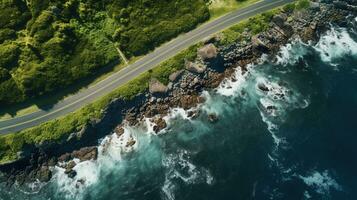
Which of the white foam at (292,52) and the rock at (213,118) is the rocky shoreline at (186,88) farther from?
the white foam at (292,52)

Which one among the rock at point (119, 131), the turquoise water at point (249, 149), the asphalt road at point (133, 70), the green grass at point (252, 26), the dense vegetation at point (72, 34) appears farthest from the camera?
the green grass at point (252, 26)

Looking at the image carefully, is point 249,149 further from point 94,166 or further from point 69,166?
point 69,166

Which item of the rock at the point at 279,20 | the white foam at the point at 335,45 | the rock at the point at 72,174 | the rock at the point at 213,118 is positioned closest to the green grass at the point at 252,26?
the rock at the point at 279,20

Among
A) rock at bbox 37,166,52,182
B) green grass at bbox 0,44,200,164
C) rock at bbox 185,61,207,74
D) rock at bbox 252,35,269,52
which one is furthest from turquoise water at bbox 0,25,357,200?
green grass at bbox 0,44,200,164

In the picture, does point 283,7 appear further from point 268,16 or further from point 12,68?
point 12,68

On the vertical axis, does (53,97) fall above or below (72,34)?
below

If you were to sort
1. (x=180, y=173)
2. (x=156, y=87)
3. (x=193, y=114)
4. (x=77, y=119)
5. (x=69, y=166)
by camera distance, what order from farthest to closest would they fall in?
(x=193, y=114)
(x=156, y=87)
(x=77, y=119)
(x=69, y=166)
(x=180, y=173)

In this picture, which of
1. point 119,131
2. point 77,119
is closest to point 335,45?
point 119,131
